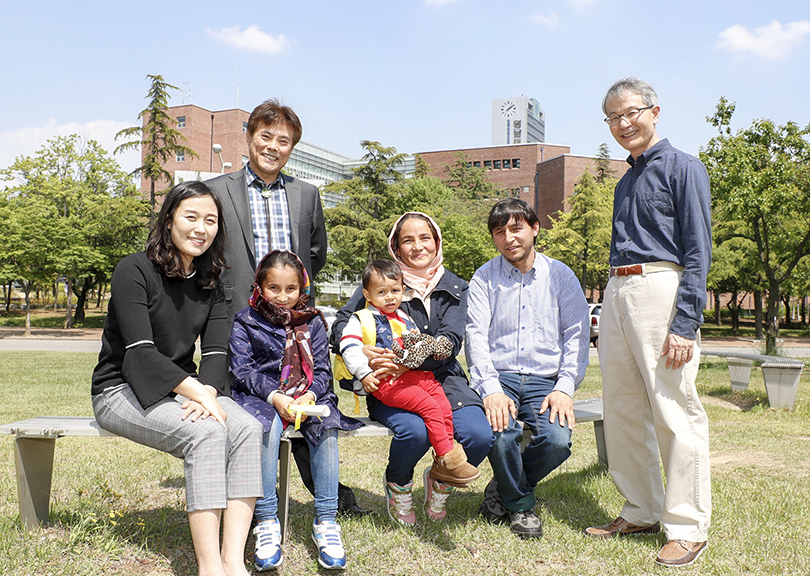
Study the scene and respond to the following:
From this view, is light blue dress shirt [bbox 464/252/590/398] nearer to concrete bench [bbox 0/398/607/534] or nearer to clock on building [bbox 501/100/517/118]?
concrete bench [bbox 0/398/607/534]

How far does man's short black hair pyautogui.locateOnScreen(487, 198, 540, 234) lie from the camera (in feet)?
12.8

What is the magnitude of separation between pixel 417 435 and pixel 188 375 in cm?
128

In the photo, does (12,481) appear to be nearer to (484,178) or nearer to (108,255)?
(108,255)

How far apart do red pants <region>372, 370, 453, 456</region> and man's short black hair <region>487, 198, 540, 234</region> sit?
42.2 inches

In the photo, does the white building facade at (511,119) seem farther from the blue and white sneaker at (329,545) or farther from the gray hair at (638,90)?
the blue and white sneaker at (329,545)

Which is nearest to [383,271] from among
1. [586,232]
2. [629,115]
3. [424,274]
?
[424,274]

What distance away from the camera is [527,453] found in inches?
146

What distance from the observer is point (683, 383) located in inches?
130

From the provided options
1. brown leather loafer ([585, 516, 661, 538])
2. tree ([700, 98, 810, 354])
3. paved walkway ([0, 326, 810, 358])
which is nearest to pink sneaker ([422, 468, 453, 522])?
brown leather loafer ([585, 516, 661, 538])

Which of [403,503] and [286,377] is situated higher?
[286,377]

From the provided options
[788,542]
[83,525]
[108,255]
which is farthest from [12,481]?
[108,255]

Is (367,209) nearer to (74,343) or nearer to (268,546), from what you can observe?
(74,343)

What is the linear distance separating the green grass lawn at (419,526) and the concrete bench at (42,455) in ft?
0.48

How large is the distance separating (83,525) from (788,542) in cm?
390
